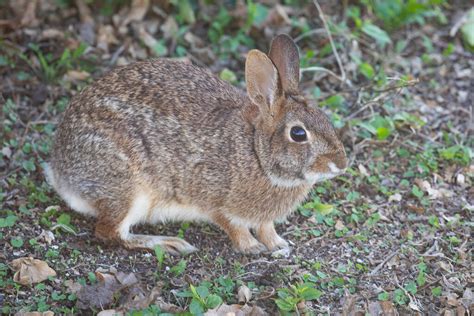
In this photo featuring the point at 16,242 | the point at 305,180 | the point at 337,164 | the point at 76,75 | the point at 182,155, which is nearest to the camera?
the point at 337,164

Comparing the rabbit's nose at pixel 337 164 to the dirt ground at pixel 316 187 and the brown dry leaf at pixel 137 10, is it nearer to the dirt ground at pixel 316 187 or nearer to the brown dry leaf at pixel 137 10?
the dirt ground at pixel 316 187

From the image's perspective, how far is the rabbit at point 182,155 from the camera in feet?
19.7

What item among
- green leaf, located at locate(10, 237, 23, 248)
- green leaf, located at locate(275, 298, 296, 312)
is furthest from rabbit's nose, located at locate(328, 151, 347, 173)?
green leaf, located at locate(10, 237, 23, 248)

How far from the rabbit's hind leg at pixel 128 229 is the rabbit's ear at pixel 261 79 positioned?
47.4 inches

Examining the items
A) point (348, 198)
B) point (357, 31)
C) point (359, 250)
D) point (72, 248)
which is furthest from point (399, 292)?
point (357, 31)

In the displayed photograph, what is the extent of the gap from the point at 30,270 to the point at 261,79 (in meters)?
2.19

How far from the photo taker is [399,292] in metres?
5.65

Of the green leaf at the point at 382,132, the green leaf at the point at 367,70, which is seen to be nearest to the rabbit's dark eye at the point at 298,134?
the green leaf at the point at 382,132

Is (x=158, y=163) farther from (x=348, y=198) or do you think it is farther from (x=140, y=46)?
(x=140, y=46)

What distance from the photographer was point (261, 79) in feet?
19.2

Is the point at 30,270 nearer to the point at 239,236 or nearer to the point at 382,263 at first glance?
the point at 239,236

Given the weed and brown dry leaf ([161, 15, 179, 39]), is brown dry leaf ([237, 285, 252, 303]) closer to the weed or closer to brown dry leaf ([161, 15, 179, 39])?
the weed

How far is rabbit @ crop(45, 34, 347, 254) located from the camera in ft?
19.7

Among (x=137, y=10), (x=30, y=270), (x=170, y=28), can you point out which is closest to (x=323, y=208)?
(x=30, y=270)
